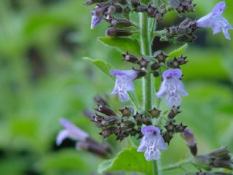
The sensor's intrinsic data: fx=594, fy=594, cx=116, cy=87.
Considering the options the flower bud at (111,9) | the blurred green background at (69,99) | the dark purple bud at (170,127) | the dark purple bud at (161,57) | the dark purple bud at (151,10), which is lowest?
the dark purple bud at (170,127)

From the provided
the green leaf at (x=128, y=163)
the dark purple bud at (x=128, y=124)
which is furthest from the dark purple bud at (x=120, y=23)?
the green leaf at (x=128, y=163)

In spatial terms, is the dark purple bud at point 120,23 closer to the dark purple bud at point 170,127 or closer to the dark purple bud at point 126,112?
the dark purple bud at point 126,112

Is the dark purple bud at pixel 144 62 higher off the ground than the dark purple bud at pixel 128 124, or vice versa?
the dark purple bud at pixel 144 62

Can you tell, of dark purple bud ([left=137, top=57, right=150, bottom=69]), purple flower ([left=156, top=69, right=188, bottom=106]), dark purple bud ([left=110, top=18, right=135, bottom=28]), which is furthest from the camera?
dark purple bud ([left=110, top=18, right=135, bottom=28])

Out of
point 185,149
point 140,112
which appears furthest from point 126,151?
point 185,149

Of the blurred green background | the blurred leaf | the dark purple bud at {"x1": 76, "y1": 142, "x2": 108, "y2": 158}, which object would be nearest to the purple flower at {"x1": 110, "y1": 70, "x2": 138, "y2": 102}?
the dark purple bud at {"x1": 76, "y1": 142, "x2": 108, "y2": 158}

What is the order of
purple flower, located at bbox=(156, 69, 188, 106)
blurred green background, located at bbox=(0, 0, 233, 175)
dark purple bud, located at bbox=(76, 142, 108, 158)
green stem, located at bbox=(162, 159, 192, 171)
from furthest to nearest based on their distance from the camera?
blurred green background, located at bbox=(0, 0, 233, 175)
dark purple bud, located at bbox=(76, 142, 108, 158)
green stem, located at bbox=(162, 159, 192, 171)
purple flower, located at bbox=(156, 69, 188, 106)

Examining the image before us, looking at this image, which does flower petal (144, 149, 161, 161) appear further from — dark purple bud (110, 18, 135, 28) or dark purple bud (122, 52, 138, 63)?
dark purple bud (110, 18, 135, 28)

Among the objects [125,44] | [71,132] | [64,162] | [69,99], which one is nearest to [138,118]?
[125,44]

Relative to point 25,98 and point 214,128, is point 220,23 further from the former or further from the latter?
point 25,98
